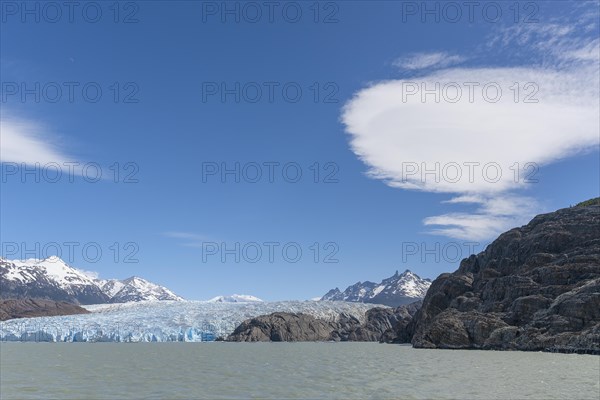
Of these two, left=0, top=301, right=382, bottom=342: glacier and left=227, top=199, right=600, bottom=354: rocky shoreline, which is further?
left=0, top=301, right=382, bottom=342: glacier

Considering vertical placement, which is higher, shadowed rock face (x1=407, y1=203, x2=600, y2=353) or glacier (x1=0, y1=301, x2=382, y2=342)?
shadowed rock face (x1=407, y1=203, x2=600, y2=353)

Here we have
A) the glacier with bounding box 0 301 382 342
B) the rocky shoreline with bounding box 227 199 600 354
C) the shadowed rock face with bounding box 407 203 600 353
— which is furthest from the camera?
the glacier with bounding box 0 301 382 342

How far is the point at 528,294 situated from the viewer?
105250 millimetres

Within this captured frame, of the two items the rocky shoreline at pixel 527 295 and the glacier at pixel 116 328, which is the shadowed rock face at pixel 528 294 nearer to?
the rocky shoreline at pixel 527 295

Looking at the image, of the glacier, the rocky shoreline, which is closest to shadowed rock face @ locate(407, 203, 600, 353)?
the rocky shoreline

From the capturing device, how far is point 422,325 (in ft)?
433

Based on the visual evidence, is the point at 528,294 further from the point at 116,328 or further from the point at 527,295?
the point at 116,328

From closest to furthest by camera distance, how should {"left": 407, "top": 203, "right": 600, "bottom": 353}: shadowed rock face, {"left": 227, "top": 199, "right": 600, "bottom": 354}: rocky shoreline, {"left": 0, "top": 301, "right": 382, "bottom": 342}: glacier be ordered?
{"left": 227, "top": 199, "right": 600, "bottom": 354}: rocky shoreline, {"left": 407, "top": 203, "right": 600, "bottom": 353}: shadowed rock face, {"left": 0, "top": 301, "right": 382, "bottom": 342}: glacier

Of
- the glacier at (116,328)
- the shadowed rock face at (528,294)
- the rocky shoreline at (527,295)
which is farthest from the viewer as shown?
the glacier at (116,328)

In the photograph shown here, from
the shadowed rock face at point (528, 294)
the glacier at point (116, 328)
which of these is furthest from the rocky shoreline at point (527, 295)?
the glacier at point (116, 328)

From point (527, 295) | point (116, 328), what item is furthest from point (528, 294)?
point (116, 328)

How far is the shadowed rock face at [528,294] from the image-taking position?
8700 centimetres

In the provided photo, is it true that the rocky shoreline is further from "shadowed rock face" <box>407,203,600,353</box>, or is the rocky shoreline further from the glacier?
the glacier

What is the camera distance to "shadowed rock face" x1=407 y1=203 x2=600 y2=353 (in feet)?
285
